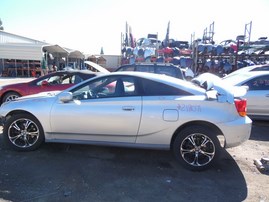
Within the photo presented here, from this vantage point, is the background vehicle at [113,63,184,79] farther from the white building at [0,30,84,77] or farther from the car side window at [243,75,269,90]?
the white building at [0,30,84,77]

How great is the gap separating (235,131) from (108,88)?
7.40ft

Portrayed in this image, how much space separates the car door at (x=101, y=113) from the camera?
4.45 meters

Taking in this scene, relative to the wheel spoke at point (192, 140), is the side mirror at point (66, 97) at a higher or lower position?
higher

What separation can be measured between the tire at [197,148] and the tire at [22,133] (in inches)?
99.2

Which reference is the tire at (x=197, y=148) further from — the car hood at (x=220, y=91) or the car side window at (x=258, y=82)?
the car side window at (x=258, y=82)

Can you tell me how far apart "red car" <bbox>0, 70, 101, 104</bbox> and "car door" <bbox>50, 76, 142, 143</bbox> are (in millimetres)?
3217

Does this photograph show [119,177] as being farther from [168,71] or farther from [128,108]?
[168,71]

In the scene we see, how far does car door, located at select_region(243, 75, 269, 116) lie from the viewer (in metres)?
7.16

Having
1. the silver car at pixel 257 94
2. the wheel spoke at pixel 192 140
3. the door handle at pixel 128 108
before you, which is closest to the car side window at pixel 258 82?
the silver car at pixel 257 94

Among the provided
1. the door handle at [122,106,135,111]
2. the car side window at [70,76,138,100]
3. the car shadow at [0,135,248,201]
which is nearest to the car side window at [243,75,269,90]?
the car shadow at [0,135,248,201]

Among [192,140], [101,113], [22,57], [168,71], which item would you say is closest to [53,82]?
[168,71]

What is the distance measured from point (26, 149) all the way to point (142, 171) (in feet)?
7.31

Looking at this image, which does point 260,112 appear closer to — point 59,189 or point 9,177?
point 59,189

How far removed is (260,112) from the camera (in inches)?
285
